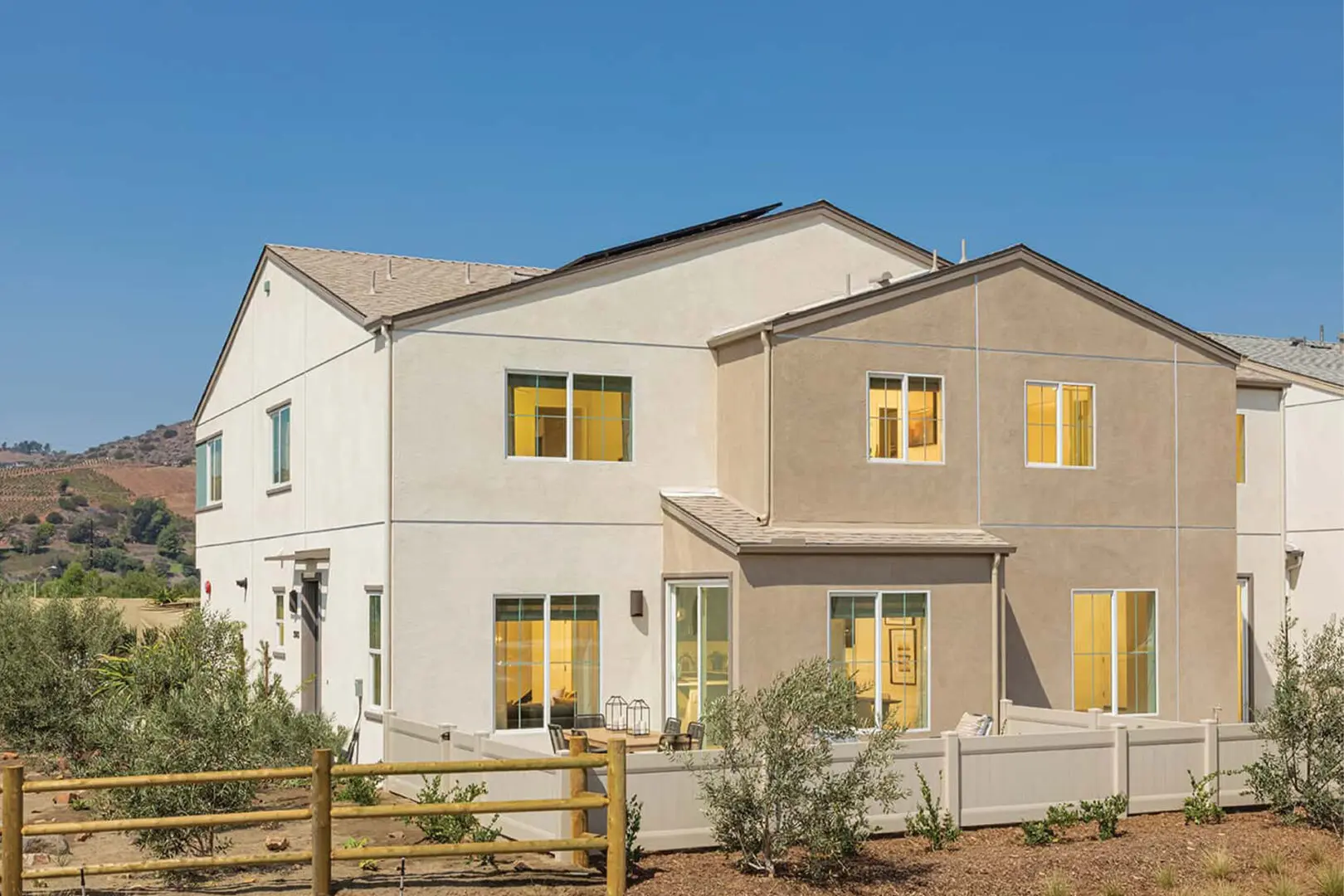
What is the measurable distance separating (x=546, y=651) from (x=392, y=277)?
7309 millimetres

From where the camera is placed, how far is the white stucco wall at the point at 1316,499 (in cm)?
2922

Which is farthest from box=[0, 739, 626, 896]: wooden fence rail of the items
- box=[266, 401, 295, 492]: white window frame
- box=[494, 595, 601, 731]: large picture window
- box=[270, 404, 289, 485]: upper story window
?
box=[270, 404, 289, 485]: upper story window

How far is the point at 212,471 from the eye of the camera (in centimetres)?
3247

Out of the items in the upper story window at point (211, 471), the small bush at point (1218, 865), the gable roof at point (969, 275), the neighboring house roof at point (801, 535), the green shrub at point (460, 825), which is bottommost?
the small bush at point (1218, 865)

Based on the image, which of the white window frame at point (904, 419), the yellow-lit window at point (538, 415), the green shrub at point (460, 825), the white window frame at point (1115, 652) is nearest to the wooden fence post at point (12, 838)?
the green shrub at point (460, 825)

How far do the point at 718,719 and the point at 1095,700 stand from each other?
9556 mm

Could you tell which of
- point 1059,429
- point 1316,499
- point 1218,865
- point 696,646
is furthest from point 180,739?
point 1316,499

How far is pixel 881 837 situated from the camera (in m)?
17.1

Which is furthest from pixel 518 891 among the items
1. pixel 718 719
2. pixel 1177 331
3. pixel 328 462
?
pixel 1177 331

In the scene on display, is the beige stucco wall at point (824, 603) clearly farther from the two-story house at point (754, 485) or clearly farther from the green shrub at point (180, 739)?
the green shrub at point (180, 739)

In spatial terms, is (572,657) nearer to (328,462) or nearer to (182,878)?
(328,462)

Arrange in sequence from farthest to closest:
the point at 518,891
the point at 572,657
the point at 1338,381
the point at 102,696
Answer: the point at 1338,381 < the point at 102,696 < the point at 572,657 < the point at 518,891

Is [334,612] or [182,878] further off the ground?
[334,612]

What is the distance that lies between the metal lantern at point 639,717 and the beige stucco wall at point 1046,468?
3.34 m
